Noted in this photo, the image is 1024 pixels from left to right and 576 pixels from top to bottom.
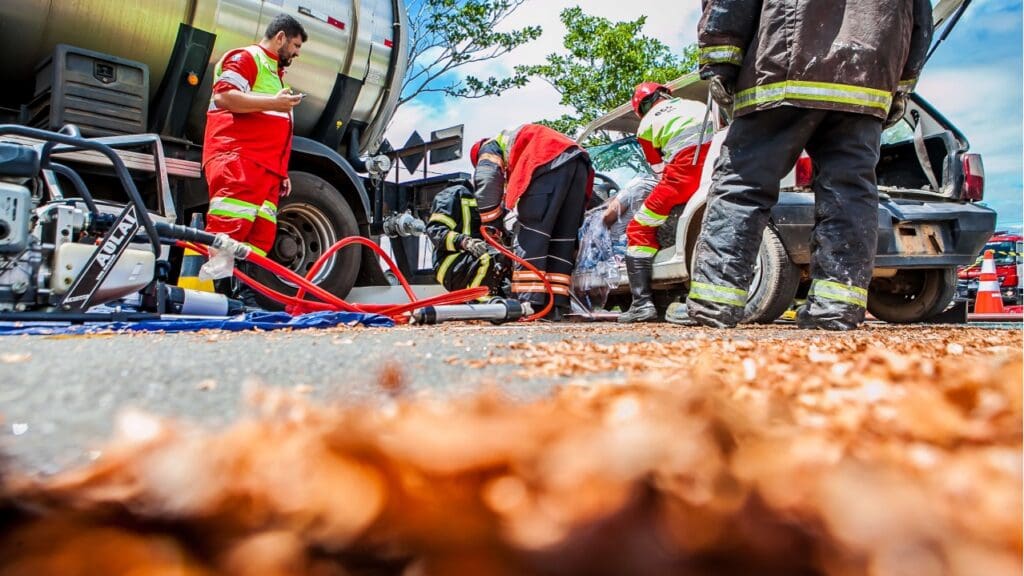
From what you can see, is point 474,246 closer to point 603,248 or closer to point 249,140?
point 603,248

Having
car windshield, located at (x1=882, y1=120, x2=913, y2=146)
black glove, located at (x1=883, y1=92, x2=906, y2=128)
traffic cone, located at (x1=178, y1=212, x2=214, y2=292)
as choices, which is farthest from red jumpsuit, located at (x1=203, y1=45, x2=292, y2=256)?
car windshield, located at (x1=882, y1=120, x2=913, y2=146)

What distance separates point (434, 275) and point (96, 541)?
521cm

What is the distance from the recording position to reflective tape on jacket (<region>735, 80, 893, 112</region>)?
244 cm

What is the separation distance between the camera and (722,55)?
263cm

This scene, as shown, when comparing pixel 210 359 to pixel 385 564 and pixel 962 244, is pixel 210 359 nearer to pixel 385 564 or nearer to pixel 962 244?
pixel 385 564

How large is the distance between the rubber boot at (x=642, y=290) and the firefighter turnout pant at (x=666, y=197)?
0.06 meters

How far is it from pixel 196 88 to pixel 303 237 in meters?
1.13

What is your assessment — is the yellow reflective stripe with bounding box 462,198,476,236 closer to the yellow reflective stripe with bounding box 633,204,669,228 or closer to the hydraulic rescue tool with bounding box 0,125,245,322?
the yellow reflective stripe with bounding box 633,204,669,228

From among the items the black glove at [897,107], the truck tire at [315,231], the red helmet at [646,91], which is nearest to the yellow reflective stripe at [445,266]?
the truck tire at [315,231]

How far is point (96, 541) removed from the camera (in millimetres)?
380

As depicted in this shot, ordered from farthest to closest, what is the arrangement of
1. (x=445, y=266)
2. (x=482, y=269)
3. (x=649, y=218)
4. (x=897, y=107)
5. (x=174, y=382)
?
(x=445, y=266), (x=482, y=269), (x=649, y=218), (x=897, y=107), (x=174, y=382)

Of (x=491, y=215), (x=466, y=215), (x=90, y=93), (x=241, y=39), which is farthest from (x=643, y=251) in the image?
(x=90, y=93)

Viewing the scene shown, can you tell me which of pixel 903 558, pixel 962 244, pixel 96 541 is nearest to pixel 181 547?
pixel 96 541

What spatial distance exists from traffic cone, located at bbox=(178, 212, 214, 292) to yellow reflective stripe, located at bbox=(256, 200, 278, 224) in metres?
0.32
